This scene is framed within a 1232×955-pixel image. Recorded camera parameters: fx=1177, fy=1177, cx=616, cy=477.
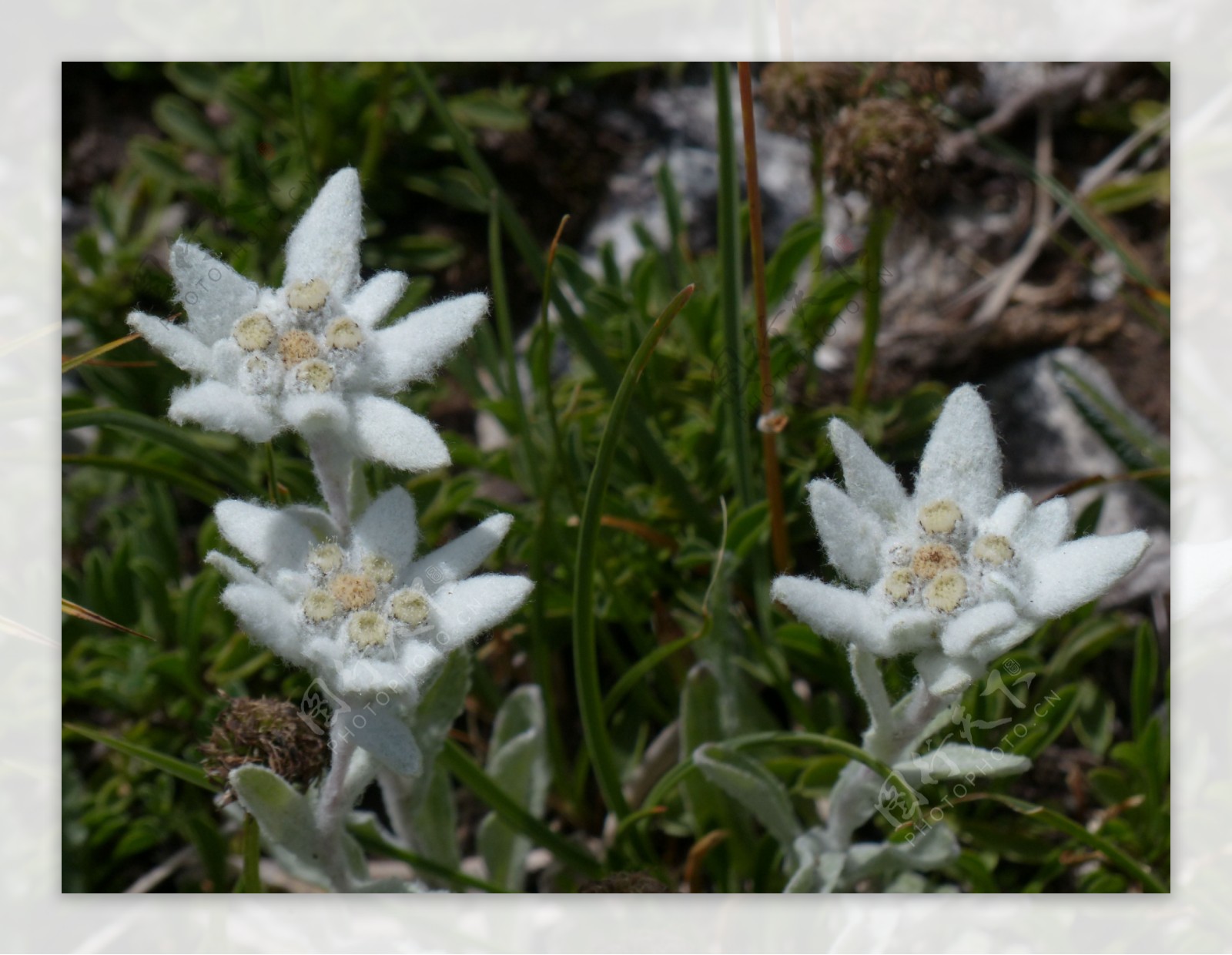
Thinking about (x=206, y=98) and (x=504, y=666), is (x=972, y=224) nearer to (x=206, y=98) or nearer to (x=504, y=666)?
(x=504, y=666)

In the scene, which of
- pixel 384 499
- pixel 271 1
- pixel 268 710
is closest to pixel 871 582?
pixel 384 499

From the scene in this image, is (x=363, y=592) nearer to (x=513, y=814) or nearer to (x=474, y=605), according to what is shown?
(x=474, y=605)

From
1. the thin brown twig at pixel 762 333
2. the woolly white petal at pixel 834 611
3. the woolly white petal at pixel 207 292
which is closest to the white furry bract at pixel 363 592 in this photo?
the woolly white petal at pixel 207 292

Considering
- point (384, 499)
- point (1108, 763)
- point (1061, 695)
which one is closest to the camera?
point (384, 499)

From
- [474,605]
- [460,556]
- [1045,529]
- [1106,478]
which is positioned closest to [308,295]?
[460,556]

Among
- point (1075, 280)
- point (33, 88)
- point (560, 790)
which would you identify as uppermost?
point (33, 88)

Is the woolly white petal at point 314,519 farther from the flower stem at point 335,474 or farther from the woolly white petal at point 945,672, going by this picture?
the woolly white petal at point 945,672

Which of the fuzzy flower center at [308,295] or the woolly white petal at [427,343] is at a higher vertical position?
the fuzzy flower center at [308,295]
